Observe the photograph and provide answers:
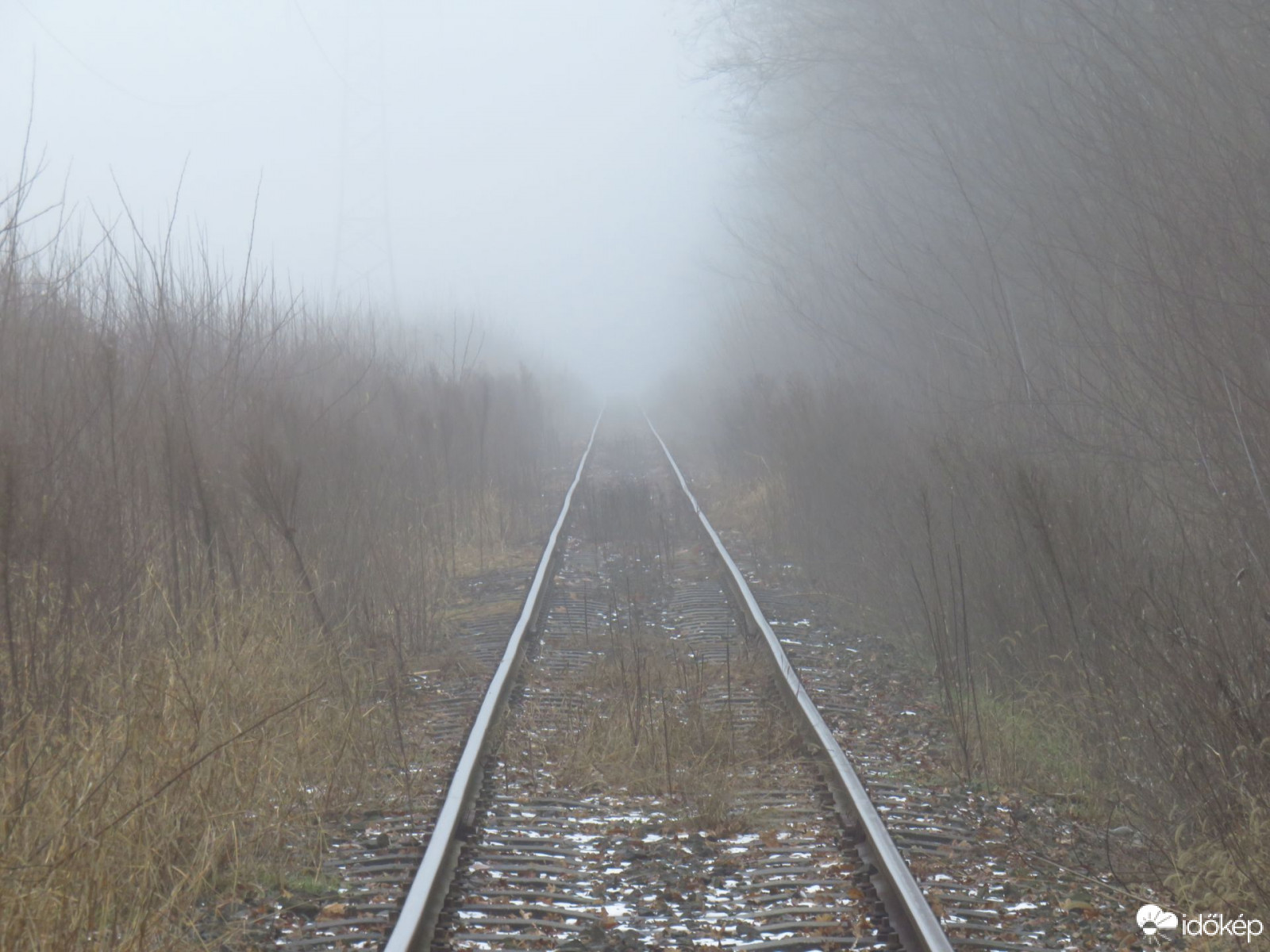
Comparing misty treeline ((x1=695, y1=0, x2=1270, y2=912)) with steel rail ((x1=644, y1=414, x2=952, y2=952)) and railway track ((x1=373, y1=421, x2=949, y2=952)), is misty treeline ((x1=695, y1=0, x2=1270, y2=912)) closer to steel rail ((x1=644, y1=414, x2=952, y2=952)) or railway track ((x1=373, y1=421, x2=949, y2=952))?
steel rail ((x1=644, y1=414, x2=952, y2=952))

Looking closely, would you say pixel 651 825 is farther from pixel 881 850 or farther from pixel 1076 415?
pixel 1076 415

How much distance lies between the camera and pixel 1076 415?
9.09 meters

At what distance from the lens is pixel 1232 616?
206 inches

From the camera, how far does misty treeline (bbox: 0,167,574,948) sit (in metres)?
3.97

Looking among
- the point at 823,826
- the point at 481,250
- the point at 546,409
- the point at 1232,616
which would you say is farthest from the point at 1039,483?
the point at 481,250

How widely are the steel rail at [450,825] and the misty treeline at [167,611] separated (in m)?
0.48

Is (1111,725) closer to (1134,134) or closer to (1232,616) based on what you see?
(1232,616)

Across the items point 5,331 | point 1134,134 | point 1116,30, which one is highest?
point 1116,30

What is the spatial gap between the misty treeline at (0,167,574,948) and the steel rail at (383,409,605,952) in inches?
19.0

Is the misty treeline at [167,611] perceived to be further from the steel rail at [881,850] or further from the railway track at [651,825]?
the steel rail at [881,850]

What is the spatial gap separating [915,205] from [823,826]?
36.5 ft

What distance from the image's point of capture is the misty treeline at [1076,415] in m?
5.02

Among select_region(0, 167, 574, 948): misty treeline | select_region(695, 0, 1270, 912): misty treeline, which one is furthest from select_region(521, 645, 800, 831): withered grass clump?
select_region(695, 0, 1270, 912): misty treeline

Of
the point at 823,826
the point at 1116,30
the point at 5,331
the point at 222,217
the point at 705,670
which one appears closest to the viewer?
the point at 823,826
